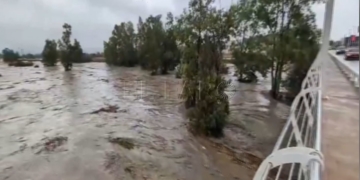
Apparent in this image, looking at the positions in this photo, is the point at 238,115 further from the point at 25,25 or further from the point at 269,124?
the point at 25,25

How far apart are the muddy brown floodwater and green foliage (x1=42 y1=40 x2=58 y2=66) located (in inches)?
4.4

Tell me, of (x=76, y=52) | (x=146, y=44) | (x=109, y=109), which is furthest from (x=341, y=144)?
(x=109, y=109)

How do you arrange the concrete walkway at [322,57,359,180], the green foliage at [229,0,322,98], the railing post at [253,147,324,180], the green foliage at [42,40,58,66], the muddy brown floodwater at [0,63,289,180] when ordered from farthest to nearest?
1. the green foliage at [229,0,322,98]
2. the green foliage at [42,40,58,66]
3. the muddy brown floodwater at [0,63,289,180]
4. the concrete walkway at [322,57,359,180]
5. the railing post at [253,147,324,180]

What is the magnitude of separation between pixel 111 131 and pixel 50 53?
3.42ft

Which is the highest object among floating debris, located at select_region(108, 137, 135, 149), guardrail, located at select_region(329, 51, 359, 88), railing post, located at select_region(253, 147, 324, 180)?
guardrail, located at select_region(329, 51, 359, 88)

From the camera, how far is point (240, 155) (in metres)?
3.10

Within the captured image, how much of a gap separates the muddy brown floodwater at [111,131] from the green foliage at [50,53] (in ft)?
0.37

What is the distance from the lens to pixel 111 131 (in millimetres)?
3264

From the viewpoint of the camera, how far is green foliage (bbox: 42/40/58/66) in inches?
101

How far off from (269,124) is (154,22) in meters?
2.00

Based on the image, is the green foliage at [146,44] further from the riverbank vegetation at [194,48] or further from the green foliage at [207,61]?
the green foliage at [207,61]

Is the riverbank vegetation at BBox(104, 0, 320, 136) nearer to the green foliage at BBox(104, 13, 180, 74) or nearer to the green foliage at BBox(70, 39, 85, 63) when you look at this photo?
the green foliage at BBox(104, 13, 180, 74)

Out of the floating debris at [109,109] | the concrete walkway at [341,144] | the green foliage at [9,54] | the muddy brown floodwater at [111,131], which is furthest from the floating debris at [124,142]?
the concrete walkway at [341,144]

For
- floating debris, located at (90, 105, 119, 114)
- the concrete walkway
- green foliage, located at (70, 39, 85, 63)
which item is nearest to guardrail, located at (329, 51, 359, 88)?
the concrete walkway
